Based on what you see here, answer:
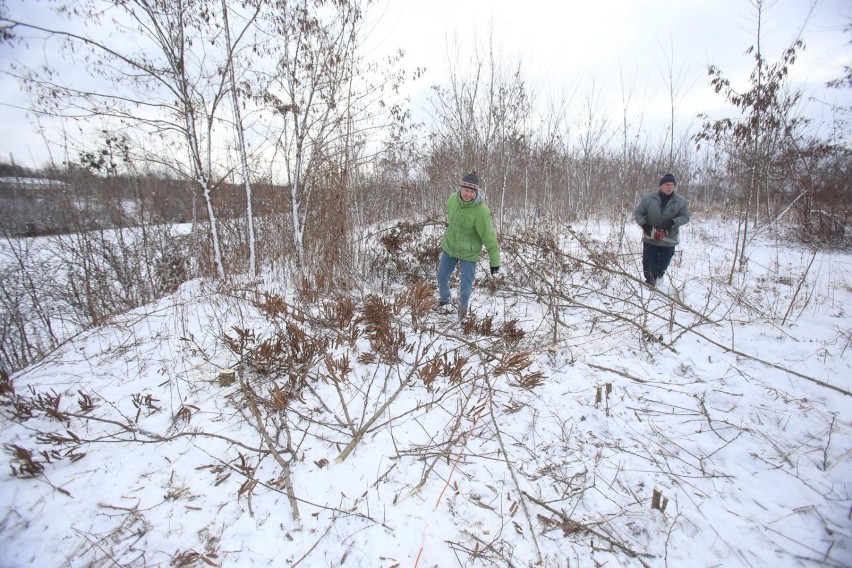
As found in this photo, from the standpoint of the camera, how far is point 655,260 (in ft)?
16.9

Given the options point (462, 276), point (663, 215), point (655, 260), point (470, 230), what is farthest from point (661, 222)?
point (462, 276)

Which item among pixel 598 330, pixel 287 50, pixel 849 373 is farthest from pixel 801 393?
pixel 287 50

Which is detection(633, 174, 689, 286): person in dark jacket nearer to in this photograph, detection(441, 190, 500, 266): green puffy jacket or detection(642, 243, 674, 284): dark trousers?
detection(642, 243, 674, 284): dark trousers

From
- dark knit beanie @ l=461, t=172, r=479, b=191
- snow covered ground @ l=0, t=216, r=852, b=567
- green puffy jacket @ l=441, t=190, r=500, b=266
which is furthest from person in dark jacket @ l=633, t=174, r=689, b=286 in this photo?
dark knit beanie @ l=461, t=172, r=479, b=191

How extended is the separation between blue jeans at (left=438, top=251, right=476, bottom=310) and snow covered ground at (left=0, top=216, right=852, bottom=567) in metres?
0.57

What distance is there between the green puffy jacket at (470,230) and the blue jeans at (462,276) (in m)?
0.11

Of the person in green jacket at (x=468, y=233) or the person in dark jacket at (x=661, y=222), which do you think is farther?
the person in dark jacket at (x=661, y=222)

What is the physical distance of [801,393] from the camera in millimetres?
2658

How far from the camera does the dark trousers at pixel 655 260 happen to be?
508cm

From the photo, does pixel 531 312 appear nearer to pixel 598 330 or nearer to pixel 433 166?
pixel 598 330

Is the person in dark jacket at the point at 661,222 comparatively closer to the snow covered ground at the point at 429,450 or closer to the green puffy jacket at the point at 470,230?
the snow covered ground at the point at 429,450

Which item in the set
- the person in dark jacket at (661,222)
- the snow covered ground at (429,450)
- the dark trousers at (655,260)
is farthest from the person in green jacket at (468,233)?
the dark trousers at (655,260)

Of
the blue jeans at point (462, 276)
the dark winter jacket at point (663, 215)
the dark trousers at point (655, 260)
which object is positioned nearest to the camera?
the blue jeans at point (462, 276)

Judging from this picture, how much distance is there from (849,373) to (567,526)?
3.32 metres
